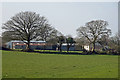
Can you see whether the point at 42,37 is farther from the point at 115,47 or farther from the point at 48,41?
the point at 115,47

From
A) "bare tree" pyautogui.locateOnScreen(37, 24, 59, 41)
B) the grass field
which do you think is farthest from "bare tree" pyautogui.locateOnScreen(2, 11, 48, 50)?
the grass field

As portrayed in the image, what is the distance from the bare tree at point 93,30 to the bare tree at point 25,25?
17.1m

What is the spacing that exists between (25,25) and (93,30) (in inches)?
914

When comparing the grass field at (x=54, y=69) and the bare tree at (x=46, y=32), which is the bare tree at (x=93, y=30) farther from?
the grass field at (x=54, y=69)

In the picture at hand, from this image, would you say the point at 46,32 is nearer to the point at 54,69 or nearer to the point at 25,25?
the point at 25,25

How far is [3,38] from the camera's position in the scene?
5619cm

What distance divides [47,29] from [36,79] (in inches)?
1970

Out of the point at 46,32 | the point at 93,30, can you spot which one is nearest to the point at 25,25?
the point at 46,32

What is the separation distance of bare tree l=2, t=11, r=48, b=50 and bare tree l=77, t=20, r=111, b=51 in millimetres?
17123

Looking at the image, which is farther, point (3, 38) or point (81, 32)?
point (81, 32)

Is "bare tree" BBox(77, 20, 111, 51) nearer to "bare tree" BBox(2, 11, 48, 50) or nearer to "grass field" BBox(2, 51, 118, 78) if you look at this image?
"bare tree" BBox(2, 11, 48, 50)

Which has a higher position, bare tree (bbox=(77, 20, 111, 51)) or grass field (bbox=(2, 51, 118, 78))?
bare tree (bbox=(77, 20, 111, 51))

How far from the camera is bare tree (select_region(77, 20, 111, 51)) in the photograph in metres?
66.5

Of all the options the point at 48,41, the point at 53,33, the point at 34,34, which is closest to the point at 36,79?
the point at 34,34
